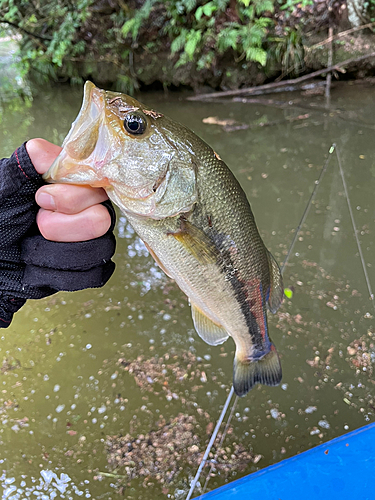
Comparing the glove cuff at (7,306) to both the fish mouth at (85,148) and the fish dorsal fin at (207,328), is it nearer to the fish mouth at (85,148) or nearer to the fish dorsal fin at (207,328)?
the fish mouth at (85,148)

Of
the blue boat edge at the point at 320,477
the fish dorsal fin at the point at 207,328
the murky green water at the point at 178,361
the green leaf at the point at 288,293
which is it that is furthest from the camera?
the green leaf at the point at 288,293

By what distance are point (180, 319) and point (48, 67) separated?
9.62m

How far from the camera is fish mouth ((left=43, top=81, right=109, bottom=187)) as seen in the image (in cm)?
107

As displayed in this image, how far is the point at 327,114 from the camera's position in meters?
6.44

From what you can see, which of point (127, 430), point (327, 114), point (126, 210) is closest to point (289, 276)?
point (127, 430)

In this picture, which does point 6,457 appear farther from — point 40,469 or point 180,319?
point 180,319

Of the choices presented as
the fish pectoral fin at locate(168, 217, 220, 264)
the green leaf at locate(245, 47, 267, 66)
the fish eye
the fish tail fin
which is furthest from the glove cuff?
the green leaf at locate(245, 47, 267, 66)

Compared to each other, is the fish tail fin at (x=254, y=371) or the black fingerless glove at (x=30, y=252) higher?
the black fingerless glove at (x=30, y=252)

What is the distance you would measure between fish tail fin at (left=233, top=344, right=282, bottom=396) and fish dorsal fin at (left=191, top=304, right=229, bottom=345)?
17 centimetres

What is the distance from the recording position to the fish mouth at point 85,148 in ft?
3.50

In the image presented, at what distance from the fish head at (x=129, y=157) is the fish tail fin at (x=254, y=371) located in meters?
0.88

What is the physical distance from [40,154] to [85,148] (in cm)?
20

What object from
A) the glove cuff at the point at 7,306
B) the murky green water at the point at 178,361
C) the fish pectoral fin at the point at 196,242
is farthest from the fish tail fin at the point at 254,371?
the glove cuff at the point at 7,306

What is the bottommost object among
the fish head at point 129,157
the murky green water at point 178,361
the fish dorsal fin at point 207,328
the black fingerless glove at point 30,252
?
the murky green water at point 178,361
